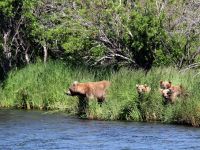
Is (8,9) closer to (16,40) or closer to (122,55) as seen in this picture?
(16,40)

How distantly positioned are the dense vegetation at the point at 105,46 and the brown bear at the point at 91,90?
0.48 metres

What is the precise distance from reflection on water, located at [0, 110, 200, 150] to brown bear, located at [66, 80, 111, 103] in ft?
3.25

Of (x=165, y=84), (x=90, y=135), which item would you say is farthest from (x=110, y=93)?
(x=90, y=135)

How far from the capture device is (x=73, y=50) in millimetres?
30484

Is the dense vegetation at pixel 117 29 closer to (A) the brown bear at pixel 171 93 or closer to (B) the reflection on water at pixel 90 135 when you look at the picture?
(A) the brown bear at pixel 171 93

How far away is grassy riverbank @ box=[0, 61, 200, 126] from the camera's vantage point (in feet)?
74.9

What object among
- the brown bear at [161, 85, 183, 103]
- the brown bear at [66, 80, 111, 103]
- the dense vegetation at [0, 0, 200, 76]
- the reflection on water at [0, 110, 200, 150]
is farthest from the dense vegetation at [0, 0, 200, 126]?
the reflection on water at [0, 110, 200, 150]

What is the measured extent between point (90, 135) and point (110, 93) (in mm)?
4070

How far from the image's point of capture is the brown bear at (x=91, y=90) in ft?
83.4

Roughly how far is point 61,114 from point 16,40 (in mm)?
8745

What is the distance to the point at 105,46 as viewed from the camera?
29688mm

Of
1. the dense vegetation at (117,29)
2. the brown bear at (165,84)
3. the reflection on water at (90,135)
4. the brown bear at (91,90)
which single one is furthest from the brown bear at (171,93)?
the dense vegetation at (117,29)

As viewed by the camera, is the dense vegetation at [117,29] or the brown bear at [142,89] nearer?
the brown bear at [142,89]

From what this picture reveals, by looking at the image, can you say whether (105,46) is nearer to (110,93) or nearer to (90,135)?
(110,93)
